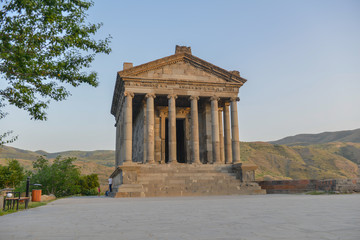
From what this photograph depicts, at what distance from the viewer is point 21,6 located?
28.8 ft

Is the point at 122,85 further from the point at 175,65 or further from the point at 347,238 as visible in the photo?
the point at 347,238

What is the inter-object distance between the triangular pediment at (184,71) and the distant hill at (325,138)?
102 metres

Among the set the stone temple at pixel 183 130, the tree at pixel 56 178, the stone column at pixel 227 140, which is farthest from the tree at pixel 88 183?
the stone column at pixel 227 140

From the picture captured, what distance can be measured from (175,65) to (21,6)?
58.8 ft

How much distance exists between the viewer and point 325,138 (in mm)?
127500

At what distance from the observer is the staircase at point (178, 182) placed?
19672 millimetres

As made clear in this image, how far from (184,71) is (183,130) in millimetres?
7698

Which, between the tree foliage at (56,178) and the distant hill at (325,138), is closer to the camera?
the tree foliage at (56,178)

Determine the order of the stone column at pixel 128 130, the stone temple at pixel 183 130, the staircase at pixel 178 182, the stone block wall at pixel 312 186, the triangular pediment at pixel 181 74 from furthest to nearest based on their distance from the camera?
the triangular pediment at pixel 181 74, the stone column at pixel 128 130, the stone temple at pixel 183 130, the staircase at pixel 178 182, the stone block wall at pixel 312 186

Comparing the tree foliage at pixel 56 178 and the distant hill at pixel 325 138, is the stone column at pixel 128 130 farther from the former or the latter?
the distant hill at pixel 325 138

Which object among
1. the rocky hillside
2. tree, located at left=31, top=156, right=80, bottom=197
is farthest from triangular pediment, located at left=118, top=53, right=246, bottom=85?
the rocky hillside

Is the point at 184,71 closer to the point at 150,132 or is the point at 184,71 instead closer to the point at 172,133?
the point at 172,133

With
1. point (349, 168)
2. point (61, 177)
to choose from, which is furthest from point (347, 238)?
point (349, 168)

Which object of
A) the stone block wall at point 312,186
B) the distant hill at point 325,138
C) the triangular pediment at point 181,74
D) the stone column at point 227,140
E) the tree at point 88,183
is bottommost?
the tree at point 88,183
